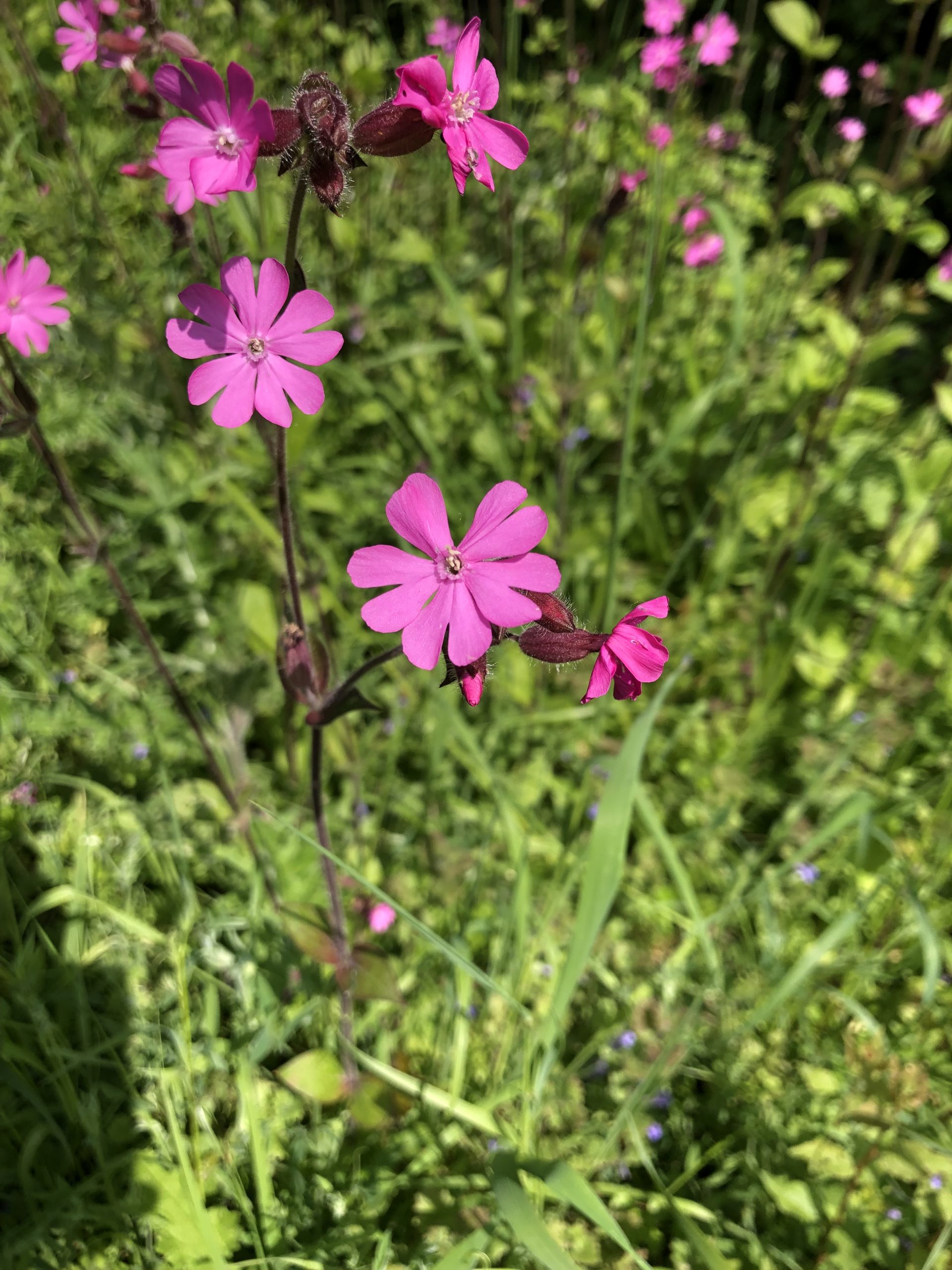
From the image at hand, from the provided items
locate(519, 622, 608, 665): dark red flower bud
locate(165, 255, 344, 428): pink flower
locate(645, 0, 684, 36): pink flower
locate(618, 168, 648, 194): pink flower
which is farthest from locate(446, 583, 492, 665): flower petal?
locate(645, 0, 684, 36): pink flower

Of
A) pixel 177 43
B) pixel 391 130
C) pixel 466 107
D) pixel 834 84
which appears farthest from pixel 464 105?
pixel 834 84

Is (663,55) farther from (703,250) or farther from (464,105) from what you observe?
(464,105)

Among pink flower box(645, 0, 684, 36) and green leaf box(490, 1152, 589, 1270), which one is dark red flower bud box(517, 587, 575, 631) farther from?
pink flower box(645, 0, 684, 36)

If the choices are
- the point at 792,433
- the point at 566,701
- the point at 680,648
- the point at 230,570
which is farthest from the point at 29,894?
the point at 792,433

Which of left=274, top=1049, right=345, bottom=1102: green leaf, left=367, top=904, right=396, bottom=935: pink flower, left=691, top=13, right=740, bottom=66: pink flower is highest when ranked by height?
left=691, top=13, right=740, bottom=66: pink flower

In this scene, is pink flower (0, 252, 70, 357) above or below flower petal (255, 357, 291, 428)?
above

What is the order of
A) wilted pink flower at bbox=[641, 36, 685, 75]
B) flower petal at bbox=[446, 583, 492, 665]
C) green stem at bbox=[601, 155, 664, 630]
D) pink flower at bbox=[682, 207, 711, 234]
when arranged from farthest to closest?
pink flower at bbox=[682, 207, 711, 234] < wilted pink flower at bbox=[641, 36, 685, 75] < green stem at bbox=[601, 155, 664, 630] < flower petal at bbox=[446, 583, 492, 665]

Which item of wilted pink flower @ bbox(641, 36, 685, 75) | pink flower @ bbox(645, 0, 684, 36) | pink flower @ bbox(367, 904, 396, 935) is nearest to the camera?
pink flower @ bbox(367, 904, 396, 935)
